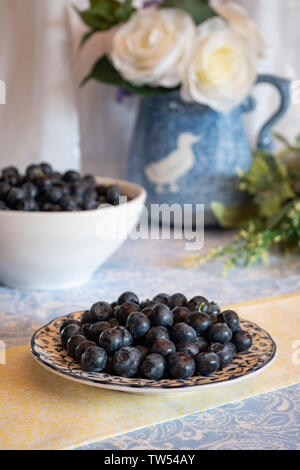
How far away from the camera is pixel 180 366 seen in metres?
0.50

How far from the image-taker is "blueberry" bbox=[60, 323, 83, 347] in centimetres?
56

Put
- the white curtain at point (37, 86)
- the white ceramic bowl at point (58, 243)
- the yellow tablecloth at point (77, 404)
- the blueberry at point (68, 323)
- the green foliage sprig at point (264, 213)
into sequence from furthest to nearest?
the white curtain at point (37, 86) < the green foliage sprig at point (264, 213) < the white ceramic bowl at point (58, 243) < the blueberry at point (68, 323) < the yellow tablecloth at point (77, 404)

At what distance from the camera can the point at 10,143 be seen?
1.31m

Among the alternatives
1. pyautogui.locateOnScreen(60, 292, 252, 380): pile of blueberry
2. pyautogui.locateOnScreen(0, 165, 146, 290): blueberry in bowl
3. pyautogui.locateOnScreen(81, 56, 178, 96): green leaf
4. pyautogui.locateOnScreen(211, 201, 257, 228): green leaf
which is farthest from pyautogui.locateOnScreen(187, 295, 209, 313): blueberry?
pyautogui.locateOnScreen(81, 56, 178, 96): green leaf

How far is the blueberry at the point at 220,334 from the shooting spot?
54 cm

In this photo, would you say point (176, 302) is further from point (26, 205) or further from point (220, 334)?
point (26, 205)

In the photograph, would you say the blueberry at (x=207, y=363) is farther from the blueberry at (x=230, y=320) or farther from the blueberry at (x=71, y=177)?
the blueberry at (x=71, y=177)

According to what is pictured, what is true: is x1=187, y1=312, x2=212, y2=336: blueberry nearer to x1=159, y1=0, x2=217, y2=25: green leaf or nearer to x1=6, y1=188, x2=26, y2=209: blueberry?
x1=6, y1=188, x2=26, y2=209: blueberry

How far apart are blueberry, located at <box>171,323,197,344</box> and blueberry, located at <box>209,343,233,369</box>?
0.06 ft

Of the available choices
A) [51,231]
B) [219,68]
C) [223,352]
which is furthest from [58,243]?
[219,68]

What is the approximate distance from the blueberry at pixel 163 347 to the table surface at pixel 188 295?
5cm

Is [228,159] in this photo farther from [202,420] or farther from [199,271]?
[202,420]

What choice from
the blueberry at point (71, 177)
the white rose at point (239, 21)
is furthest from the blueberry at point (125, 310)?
the white rose at point (239, 21)

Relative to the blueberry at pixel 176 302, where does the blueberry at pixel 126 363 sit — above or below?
below
